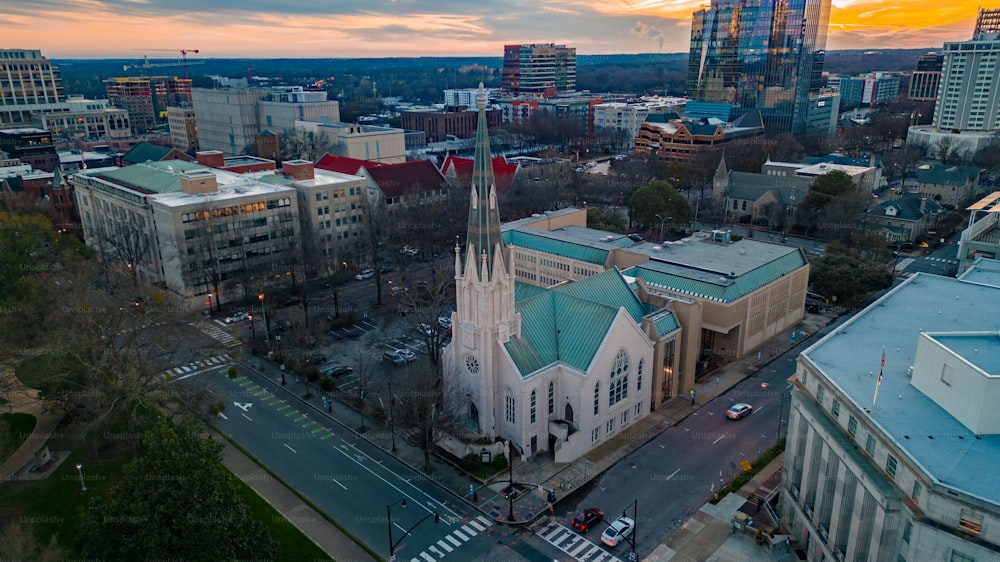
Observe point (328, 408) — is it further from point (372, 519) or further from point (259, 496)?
point (372, 519)

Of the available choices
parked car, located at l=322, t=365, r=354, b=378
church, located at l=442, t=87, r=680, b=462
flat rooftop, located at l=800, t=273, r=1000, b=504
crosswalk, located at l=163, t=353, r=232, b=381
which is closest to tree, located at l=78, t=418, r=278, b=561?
church, located at l=442, t=87, r=680, b=462

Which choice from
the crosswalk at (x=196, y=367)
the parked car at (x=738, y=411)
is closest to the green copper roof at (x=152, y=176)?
the crosswalk at (x=196, y=367)

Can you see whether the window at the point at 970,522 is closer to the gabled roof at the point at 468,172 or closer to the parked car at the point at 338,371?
the parked car at the point at 338,371

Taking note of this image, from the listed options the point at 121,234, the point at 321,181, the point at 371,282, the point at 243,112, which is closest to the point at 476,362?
the point at 371,282

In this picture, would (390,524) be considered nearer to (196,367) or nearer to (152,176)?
(196,367)

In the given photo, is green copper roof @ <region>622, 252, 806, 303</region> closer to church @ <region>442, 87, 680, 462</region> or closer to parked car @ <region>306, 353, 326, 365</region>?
church @ <region>442, 87, 680, 462</region>

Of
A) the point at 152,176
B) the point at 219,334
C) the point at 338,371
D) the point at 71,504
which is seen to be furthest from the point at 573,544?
the point at 152,176

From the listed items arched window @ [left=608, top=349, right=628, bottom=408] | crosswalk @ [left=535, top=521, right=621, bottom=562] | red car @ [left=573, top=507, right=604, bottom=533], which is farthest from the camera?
arched window @ [left=608, top=349, right=628, bottom=408]

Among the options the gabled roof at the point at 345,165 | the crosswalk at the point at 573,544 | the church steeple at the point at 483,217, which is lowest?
the crosswalk at the point at 573,544
